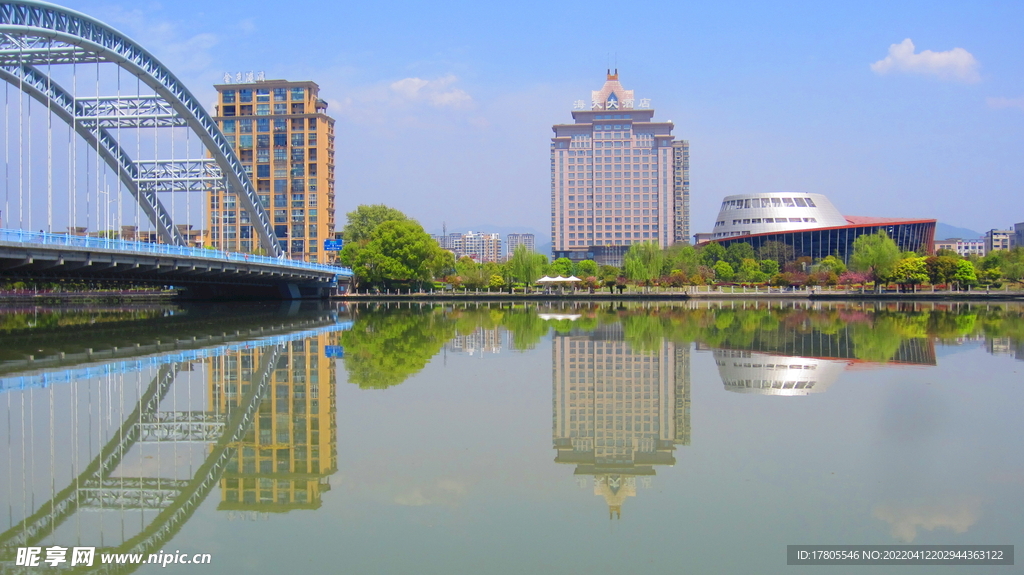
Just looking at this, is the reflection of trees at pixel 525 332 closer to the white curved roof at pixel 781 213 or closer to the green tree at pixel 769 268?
the green tree at pixel 769 268

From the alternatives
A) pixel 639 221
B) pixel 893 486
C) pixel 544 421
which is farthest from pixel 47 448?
pixel 639 221

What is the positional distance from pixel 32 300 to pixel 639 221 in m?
96.7

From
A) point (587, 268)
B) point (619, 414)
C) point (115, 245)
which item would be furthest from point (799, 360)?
point (587, 268)

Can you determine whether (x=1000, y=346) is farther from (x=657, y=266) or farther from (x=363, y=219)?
(x=363, y=219)

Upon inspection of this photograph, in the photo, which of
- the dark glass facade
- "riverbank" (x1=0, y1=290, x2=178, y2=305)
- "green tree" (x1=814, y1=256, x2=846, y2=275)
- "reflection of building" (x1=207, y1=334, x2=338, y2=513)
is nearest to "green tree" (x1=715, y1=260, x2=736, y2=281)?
"green tree" (x1=814, y1=256, x2=846, y2=275)

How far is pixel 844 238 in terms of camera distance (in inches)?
3915

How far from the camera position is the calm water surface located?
6.76 metres

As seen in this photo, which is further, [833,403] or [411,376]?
[411,376]

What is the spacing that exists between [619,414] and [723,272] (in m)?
77.2

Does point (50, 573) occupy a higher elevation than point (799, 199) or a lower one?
lower

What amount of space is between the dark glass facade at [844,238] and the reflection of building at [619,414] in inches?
3413

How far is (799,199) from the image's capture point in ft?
389

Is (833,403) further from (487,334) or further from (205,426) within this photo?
(487,334)

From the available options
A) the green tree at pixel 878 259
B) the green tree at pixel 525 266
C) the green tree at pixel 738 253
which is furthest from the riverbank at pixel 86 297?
the green tree at pixel 878 259
